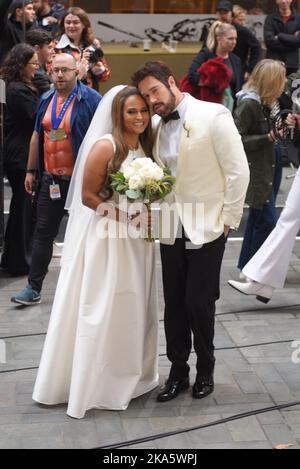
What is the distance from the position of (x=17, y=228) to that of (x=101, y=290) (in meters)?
3.05

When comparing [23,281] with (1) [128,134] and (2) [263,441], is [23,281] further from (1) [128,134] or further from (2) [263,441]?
(2) [263,441]

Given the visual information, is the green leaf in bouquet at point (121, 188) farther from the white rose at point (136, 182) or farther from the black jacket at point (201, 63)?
the black jacket at point (201, 63)

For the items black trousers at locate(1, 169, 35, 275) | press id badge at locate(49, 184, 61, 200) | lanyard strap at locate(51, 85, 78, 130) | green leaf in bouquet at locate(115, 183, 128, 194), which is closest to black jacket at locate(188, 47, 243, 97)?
black trousers at locate(1, 169, 35, 275)

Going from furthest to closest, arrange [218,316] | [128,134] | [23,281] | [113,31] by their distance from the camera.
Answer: [113,31], [23,281], [218,316], [128,134]

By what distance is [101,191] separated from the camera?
5.68 meters

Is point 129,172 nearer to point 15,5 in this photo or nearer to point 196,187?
point 196,187

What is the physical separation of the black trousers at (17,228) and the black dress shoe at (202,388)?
3057 millimetres

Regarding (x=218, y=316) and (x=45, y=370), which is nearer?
(x=45, y=370)

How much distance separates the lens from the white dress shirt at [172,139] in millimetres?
5637

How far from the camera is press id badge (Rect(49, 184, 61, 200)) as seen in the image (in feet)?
24.8

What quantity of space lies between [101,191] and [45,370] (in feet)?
3.67

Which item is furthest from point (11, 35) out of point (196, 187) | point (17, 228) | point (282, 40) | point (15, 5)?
point (196, 187)

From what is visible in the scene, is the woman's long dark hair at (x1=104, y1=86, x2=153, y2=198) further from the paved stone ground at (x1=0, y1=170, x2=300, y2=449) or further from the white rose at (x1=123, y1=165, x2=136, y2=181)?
the paved stone ground at (x1=0, y1=170, x2=300, y2=449)
